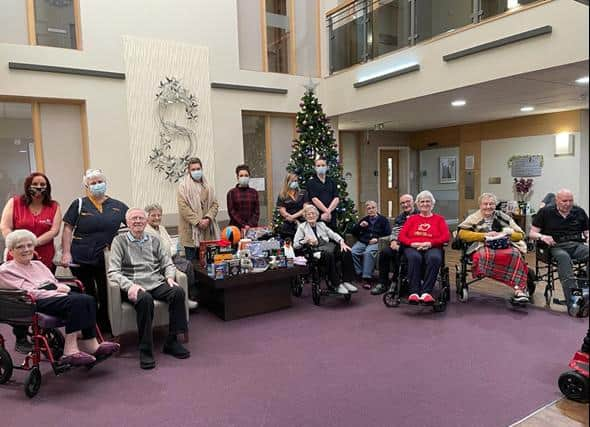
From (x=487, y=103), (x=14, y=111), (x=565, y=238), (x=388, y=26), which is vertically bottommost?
(x=565, y=238)

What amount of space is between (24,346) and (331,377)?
7.73ft

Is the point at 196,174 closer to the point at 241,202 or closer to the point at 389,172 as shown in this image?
the point at 241,202

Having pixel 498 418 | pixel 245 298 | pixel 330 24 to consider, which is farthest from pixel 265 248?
pixel 330 24

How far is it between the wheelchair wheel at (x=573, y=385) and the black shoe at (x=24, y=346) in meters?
3.68

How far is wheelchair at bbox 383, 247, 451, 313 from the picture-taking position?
14.3 ft

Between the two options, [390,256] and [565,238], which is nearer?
[565,238]

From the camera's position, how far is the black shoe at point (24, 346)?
337 cm

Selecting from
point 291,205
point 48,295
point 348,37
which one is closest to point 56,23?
point 291,205

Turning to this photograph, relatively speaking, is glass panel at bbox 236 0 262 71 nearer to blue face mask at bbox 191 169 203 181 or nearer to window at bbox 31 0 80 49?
window at bbox 31 0 80 49

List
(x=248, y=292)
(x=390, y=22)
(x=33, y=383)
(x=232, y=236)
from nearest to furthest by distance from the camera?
(x=33, y=383) < (x=248, y=292) < (x=232, y=236) < (x=390, y=22)

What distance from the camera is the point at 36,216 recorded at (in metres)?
3.56

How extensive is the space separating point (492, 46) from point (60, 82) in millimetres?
4995

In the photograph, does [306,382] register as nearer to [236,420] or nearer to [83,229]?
[236,420]

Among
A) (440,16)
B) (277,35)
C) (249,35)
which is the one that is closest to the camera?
(440,16)
